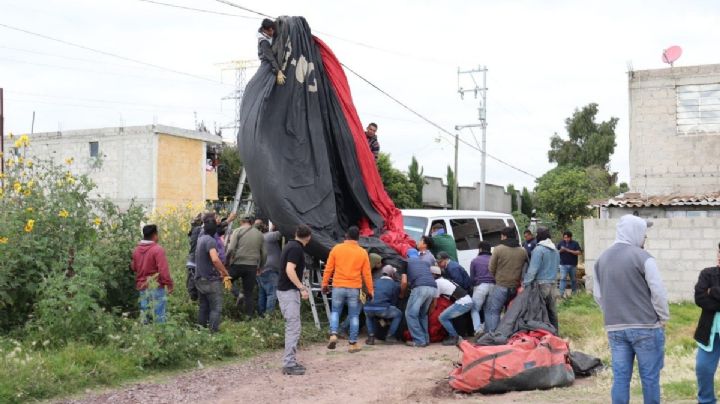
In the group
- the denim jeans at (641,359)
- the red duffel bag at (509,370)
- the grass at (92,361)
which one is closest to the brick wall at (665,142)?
the red duffel bag at (509,370)

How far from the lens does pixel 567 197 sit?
36469 millimetres

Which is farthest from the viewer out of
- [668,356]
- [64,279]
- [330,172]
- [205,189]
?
[205,189]

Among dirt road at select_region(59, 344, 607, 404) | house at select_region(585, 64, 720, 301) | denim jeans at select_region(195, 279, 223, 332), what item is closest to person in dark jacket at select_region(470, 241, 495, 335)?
dirt road at select_region(59, 344, 607, 404)

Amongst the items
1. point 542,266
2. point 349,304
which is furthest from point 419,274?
point 542,266

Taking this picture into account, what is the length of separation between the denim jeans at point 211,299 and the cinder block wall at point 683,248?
945 centimetres

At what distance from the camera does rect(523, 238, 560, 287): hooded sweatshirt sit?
34.5 ft

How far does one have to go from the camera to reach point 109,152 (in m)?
38.7

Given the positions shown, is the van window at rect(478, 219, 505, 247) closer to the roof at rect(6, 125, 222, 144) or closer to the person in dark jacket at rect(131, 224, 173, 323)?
the person in dark jacket at rect(131, 224, 173, 323)

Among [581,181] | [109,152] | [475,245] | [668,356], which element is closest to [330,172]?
[475,245]

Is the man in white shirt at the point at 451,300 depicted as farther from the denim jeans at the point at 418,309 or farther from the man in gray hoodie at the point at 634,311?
the man in gray hoodie at the point at 634,311

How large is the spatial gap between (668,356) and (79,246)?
7.87 meters

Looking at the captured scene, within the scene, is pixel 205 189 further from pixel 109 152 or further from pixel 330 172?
pixel 330 172

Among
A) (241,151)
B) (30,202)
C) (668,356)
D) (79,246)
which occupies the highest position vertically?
(241,151)

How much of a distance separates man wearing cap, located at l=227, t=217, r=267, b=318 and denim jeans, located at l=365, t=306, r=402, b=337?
1930 mm
